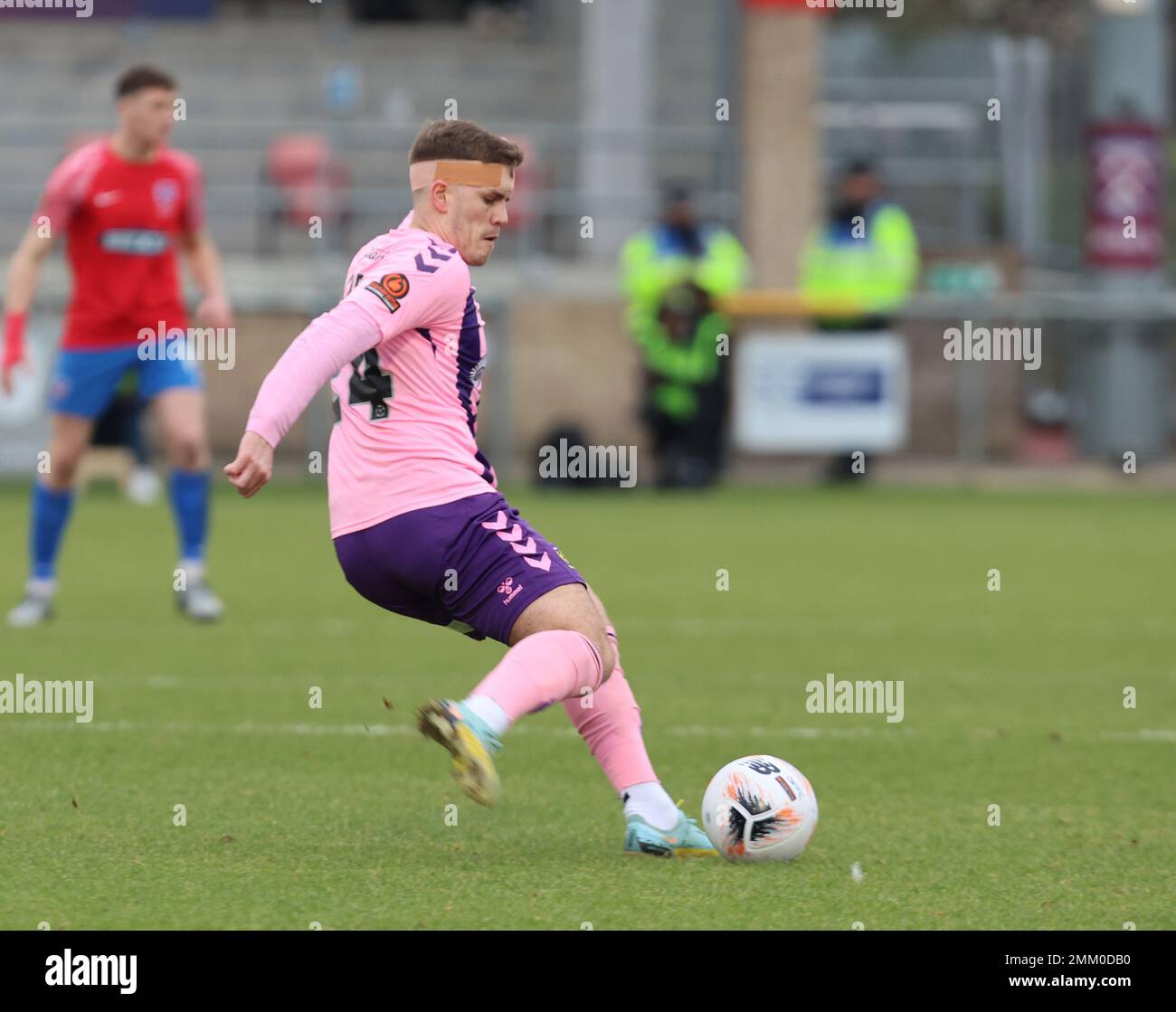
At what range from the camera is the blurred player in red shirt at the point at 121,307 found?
34.5ft

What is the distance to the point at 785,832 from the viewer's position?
18.9ft

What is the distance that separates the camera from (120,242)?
35.2 ft

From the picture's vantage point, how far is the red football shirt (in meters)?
10.6

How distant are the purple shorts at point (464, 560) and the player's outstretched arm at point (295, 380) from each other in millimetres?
429

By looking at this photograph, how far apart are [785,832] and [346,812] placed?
51.5 inches

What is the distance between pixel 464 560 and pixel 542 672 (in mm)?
368

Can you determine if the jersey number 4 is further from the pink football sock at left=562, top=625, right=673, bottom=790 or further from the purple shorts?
the pink football sock at left=562, top=625, right=673, bottom=790

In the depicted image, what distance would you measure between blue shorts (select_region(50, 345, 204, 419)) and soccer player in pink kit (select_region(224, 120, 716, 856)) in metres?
4.84
